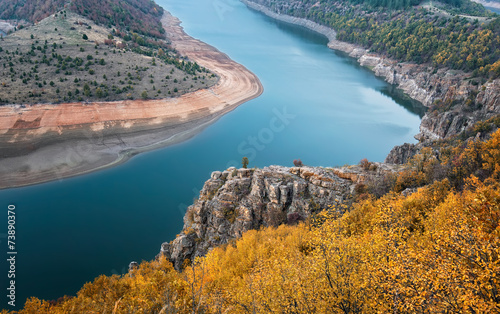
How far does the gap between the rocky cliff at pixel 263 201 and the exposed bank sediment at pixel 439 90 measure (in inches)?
1283

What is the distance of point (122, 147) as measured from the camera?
58.4 m

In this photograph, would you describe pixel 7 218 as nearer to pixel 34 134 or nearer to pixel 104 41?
pixel 34 134

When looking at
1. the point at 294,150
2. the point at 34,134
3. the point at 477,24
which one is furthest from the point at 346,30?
the point at 34,134

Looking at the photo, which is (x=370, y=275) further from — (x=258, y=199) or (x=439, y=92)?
(x=439, y=92)

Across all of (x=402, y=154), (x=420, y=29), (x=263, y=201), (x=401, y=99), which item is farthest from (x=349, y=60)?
(x=263, y=201)

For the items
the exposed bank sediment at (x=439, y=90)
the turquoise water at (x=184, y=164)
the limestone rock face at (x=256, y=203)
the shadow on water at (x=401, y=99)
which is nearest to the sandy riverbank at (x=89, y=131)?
the turquoise water at (x=184, y=164)

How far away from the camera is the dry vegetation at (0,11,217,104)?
6694 cm

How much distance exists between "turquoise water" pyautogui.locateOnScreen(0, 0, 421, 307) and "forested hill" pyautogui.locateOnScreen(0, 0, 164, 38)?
29.7 metres

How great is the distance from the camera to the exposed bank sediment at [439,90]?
193 ft

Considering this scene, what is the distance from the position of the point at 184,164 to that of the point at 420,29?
315 feet

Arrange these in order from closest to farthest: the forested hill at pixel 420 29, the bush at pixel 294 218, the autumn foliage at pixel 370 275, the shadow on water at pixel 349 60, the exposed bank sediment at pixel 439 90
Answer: the autumn foliage at pixel 370 275 < the bush at pixel 294 218 < the exposed bank sediment at pixel 439 90 < the forested hill at pixel 420 29 < the shadow on water at pixel 349 60

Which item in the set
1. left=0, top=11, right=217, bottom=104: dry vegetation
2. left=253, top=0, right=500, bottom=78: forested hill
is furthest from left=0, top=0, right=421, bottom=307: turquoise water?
left=0, top=11, right=217, bottom=104: dry vegetation

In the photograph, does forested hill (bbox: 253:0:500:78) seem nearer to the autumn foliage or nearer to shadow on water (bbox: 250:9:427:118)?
shadow on water (bbox: 250:9:427:118)

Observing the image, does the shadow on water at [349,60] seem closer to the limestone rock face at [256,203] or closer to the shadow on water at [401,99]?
the shadow on water at [401,99]
